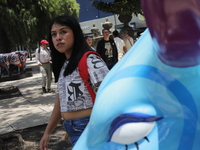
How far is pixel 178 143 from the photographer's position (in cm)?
106

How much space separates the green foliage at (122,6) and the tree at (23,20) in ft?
27.8

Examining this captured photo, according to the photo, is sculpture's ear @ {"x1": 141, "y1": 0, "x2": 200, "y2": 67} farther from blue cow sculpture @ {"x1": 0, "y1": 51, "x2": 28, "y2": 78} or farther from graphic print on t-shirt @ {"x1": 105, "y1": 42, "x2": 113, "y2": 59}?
blue cow sculpture @ {"x1": 0, "y1": 51, "x2": 28, "y2": 78}

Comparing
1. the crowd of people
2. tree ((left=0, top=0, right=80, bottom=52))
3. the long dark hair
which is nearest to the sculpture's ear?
the crowd of people

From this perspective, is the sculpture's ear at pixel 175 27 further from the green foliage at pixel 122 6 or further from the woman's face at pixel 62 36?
the green foliage at pixel 122 6

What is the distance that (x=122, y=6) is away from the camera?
712 centimetres

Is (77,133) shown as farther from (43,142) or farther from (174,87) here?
(174,87)

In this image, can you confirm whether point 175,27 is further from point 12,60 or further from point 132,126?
point 12,60

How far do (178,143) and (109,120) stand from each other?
0.88ft

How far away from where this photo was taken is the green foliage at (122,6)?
23.0 ft

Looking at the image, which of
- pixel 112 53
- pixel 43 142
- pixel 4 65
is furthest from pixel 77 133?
pixel 4 65

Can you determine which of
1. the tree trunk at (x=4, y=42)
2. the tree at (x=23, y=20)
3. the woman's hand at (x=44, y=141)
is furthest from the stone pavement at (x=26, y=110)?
the tree trunk at (x=4, y=42)

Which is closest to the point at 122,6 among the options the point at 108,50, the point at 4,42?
the point at 108,50

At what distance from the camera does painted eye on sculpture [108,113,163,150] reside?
1052 mm

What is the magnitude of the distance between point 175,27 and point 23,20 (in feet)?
49.8
